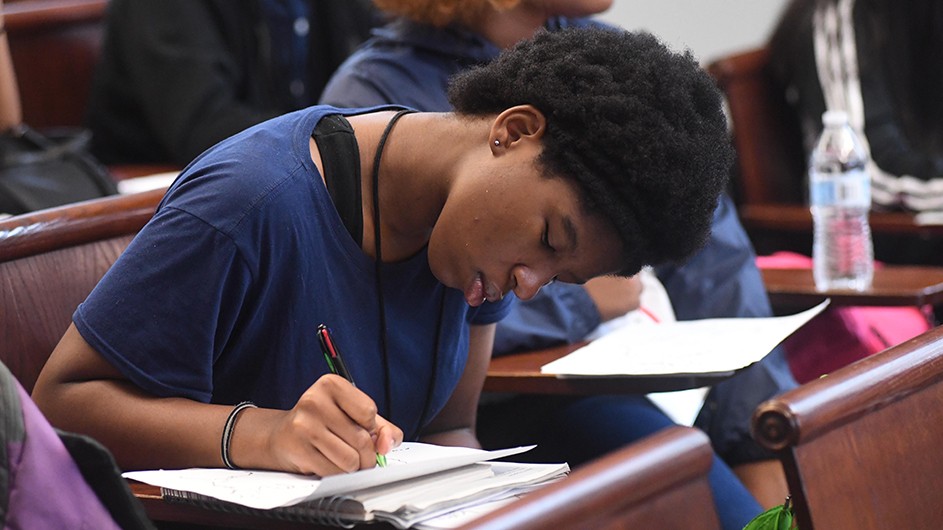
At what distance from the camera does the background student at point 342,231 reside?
1229 mm

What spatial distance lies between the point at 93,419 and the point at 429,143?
0.43 m

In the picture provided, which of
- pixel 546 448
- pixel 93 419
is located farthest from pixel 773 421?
pixel 546 448

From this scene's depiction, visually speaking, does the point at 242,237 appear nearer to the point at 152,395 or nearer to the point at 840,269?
the point at 152,395

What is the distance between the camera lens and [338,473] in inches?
44.4

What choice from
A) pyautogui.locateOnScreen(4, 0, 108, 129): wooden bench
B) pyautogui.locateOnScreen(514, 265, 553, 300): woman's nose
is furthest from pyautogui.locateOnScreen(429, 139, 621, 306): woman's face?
pyautogui.locateOnScreen(4, 0, 108, 129): wooden bench

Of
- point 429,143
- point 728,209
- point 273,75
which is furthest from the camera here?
point 273,75

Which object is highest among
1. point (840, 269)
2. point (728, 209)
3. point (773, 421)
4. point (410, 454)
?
point (773, 421)

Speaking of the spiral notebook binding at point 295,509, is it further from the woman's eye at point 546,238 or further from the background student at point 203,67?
the background student at point 203,67

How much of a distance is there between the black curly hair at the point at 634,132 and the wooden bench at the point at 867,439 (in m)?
0.23

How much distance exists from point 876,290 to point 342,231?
114cm

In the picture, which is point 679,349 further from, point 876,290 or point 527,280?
point 876,290

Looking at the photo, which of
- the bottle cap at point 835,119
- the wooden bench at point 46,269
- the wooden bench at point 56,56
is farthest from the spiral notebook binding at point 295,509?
the wooden bench at point 56,56

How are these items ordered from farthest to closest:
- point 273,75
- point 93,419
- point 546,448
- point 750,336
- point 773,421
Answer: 1. point 273,75
2. point 546,448
3. point 750,336
4. point 93,419
5. point 773,421

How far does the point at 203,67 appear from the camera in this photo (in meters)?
3.01
